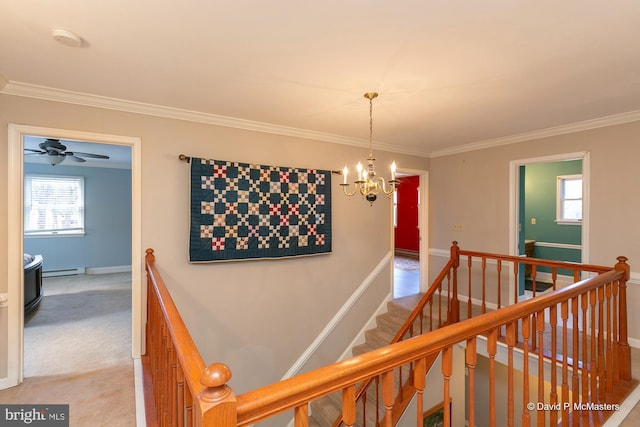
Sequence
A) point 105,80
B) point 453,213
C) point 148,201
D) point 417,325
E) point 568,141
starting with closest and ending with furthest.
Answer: point 105,80 < point 148,201 < point 568,141 < point 417,325 < point 453,213

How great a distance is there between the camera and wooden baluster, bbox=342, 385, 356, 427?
87 centimetres

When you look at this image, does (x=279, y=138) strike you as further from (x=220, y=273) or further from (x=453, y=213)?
(x=453, y=213)

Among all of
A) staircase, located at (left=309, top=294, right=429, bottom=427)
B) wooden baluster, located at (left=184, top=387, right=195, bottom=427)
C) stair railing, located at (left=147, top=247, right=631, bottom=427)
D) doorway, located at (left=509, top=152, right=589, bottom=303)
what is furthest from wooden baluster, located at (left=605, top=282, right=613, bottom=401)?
doorway, located at (left=509, top=152, right=589, bottom=303)

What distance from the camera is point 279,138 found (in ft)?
11.1

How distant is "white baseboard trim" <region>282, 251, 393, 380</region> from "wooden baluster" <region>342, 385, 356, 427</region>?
2.86 m

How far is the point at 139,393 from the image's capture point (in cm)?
207

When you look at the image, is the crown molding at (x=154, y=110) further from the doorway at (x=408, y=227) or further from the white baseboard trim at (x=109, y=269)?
the white baseboard trim at (x=109, y=269)

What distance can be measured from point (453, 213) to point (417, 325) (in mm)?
1744

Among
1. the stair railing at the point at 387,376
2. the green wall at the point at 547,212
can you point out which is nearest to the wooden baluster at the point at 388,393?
the stair railing at the point at 387,376

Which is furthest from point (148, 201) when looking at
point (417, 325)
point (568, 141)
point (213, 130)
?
point (568, 141)

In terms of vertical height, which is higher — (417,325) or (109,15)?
(109,15)

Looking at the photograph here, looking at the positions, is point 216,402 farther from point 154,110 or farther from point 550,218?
point 550,218

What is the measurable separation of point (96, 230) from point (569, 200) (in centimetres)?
900

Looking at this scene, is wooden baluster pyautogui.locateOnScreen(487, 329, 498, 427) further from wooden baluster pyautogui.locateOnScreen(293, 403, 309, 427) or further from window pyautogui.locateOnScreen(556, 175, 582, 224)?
window pyautogui.locateOnScreen(556, 175, 582, 224)
